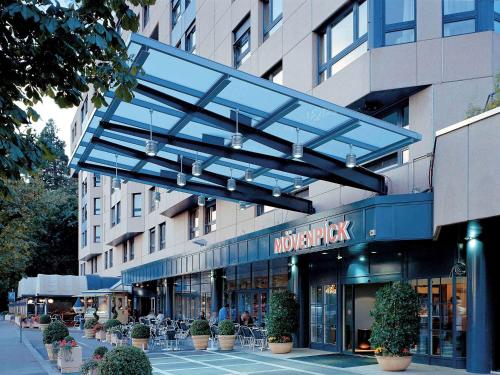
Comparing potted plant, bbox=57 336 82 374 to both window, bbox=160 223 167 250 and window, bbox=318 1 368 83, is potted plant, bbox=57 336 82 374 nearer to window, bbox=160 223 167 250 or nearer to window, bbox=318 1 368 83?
window, bbox=318 1 368 83

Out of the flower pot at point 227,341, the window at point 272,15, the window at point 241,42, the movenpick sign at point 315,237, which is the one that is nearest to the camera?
the movenpick sign at point 315,237

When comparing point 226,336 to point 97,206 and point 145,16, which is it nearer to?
point 145,16

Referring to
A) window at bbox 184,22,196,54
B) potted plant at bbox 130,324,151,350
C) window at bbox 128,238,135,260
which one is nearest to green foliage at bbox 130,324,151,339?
potted plant at bbox 130,324,151,350

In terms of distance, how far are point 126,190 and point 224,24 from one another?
2219 cm

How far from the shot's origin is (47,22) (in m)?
5.60

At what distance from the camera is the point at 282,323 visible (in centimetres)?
2147

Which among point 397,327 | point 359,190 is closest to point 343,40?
point 359,190

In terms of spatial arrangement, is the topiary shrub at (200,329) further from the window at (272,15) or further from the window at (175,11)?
the window at (175,11)

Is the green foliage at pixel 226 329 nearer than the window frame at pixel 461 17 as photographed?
No

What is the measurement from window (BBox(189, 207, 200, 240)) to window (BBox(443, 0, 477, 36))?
69.1ft

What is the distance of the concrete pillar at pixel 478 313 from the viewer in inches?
595

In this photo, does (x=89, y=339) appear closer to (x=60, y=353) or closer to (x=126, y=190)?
(x=60, y=353)

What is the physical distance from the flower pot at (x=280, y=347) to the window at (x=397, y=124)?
6.62 metres

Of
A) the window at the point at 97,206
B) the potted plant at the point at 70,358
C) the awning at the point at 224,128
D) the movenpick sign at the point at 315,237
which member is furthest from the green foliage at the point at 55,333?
the window at the point at 97,206
